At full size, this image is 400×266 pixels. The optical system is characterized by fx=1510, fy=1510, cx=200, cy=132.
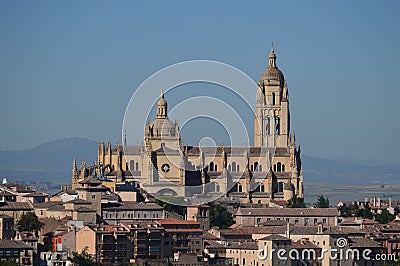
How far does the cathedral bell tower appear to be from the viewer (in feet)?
407

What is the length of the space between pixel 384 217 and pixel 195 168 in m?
17.4

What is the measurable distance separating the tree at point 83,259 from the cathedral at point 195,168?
1280 inches

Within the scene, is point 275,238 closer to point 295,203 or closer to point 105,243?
point 105,243

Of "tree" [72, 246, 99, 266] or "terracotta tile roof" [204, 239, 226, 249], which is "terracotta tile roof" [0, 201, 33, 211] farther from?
"tree" [72, 246, 99, 266]

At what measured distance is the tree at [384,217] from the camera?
102m

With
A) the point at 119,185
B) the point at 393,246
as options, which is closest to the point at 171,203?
the point at 119,185

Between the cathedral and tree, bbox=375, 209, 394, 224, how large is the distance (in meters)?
8.41

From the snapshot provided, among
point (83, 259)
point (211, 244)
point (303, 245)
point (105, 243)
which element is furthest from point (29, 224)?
point (303, 245)

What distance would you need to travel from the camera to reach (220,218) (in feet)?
310

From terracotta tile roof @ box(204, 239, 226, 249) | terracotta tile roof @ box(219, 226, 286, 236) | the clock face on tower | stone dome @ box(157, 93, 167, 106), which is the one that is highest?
stone dome @ box(157, 93, 167, 106)

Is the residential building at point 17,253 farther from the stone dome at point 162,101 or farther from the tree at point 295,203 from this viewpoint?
the stone dome at point 162,101

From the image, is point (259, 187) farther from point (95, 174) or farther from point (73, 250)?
point (73, 250)

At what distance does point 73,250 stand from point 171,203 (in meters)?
24.9

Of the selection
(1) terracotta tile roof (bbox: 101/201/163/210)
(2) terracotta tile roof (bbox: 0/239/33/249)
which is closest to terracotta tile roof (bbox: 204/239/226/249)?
(1) terracotta tile roof (bbox: 101/201/163/210)
